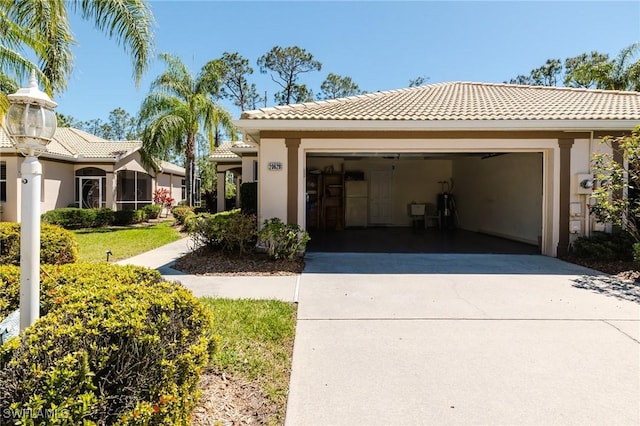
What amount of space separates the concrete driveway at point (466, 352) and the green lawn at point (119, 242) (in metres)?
6.17

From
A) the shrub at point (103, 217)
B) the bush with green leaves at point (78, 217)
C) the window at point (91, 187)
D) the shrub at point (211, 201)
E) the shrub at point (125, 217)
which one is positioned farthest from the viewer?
the shrub at point (211, 201)

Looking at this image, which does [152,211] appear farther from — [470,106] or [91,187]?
[470,106]

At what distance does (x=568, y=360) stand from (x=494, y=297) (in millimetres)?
2189

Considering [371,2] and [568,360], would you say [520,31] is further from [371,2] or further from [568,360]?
[568,360]

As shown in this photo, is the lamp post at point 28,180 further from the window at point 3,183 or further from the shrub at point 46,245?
the window at point 3,183

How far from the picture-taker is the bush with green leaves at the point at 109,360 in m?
1.96

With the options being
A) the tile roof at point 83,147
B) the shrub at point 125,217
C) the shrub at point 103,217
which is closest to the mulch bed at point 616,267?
the shrub at point 125,217

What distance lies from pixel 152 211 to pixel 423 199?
1475 centimetres

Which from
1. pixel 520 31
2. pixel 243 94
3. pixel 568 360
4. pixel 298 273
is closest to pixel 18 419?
pixel 568 360

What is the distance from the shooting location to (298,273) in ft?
24.5

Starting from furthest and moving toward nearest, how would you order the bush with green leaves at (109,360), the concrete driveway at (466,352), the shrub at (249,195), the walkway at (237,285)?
the shrub at (249,195)
the walkway at (237,285)
the concrete driveway at (466,352)
the bush with green leaves at (109,360)

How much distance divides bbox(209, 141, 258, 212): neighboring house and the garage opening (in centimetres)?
258

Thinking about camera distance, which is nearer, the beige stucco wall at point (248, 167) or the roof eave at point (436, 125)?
the roof eave at point (436, 125)

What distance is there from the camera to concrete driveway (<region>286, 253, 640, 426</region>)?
2801mm
